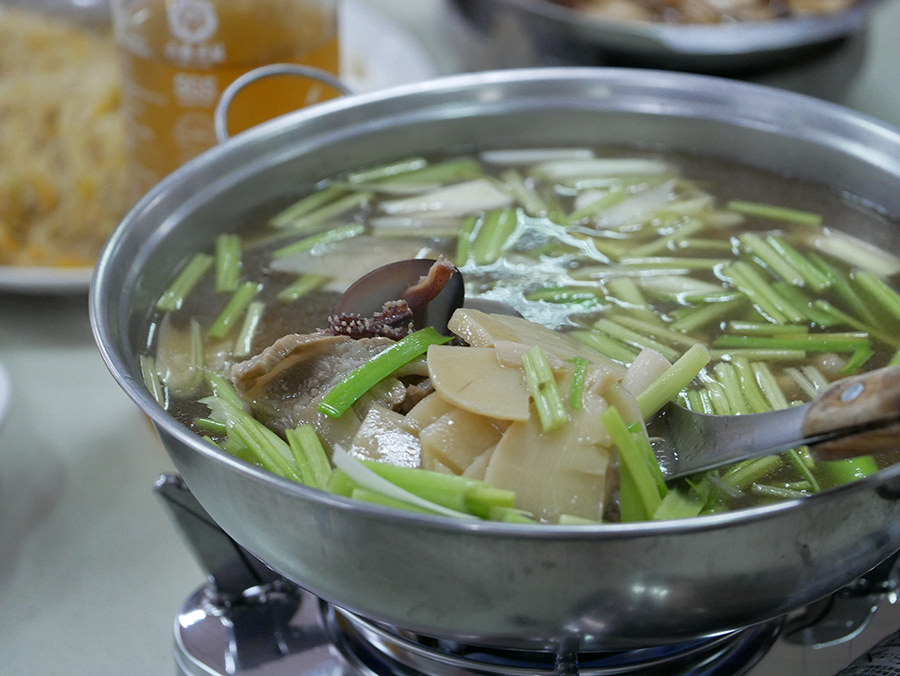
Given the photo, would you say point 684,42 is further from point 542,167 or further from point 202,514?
point 202,514

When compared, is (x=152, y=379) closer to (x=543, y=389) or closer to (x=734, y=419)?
(x=543, y=389)

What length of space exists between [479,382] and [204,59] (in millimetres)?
1348

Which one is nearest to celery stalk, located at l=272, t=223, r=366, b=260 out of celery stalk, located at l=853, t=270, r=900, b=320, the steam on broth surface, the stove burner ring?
the steam on broth surface

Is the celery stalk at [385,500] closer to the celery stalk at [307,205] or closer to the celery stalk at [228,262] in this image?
the celery stalk at [228,262]

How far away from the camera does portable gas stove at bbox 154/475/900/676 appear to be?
136cm

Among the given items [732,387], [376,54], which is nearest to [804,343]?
[732,387]

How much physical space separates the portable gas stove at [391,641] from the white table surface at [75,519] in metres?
0.08

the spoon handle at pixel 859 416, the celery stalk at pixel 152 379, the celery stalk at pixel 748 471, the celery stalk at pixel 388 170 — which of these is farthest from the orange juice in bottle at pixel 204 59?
the spoon handle at pixel 859 416

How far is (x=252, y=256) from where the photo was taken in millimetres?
1920

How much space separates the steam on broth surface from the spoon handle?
0.22m

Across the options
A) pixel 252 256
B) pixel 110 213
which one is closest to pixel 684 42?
pixel 252 256

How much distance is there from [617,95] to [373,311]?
38.1 inches

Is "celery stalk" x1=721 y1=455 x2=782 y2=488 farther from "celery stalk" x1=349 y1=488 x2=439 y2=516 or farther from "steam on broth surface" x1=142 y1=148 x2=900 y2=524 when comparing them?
"celery stalk" x1=349 y1=488 x2=439 y2=516

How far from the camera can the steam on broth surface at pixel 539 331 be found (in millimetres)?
1183
